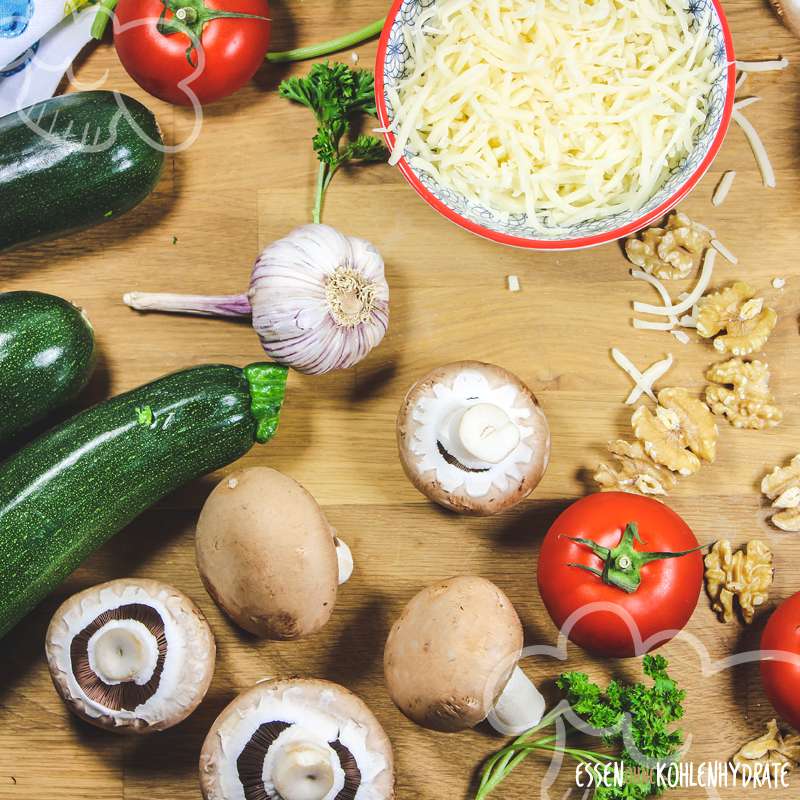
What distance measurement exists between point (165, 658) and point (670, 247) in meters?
1.14

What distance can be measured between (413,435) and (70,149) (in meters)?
0.79

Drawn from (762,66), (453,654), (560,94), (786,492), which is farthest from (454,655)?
(762,66)

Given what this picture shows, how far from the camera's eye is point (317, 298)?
1.54 meters

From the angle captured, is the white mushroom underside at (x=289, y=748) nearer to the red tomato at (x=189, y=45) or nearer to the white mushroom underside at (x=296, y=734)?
the white mushroom underside at (x=296, y=734)

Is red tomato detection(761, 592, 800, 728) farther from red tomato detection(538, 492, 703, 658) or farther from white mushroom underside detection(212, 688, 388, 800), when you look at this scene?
white mushroom underside detection(212, 688, 388, 800)

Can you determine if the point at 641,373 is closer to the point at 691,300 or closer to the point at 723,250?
the point at 691,300

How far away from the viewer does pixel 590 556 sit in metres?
1.44

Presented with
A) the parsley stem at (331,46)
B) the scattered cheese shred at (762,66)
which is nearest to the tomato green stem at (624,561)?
the scattered cheese shred at (762,66)

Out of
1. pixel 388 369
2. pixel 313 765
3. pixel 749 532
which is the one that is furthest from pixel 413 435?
pixel 749 532

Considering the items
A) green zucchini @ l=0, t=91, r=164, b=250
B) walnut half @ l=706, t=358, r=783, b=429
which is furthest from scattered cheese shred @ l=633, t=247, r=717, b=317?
green zucchini @ l=0, t=91, r=164, b=250

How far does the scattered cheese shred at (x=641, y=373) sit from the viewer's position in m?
1.66

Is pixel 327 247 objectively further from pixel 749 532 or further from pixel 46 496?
pixel 749 532

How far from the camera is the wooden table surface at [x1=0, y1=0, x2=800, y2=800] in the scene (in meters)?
1.66

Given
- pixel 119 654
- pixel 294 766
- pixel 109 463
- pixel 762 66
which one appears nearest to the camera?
pixel 294 766
